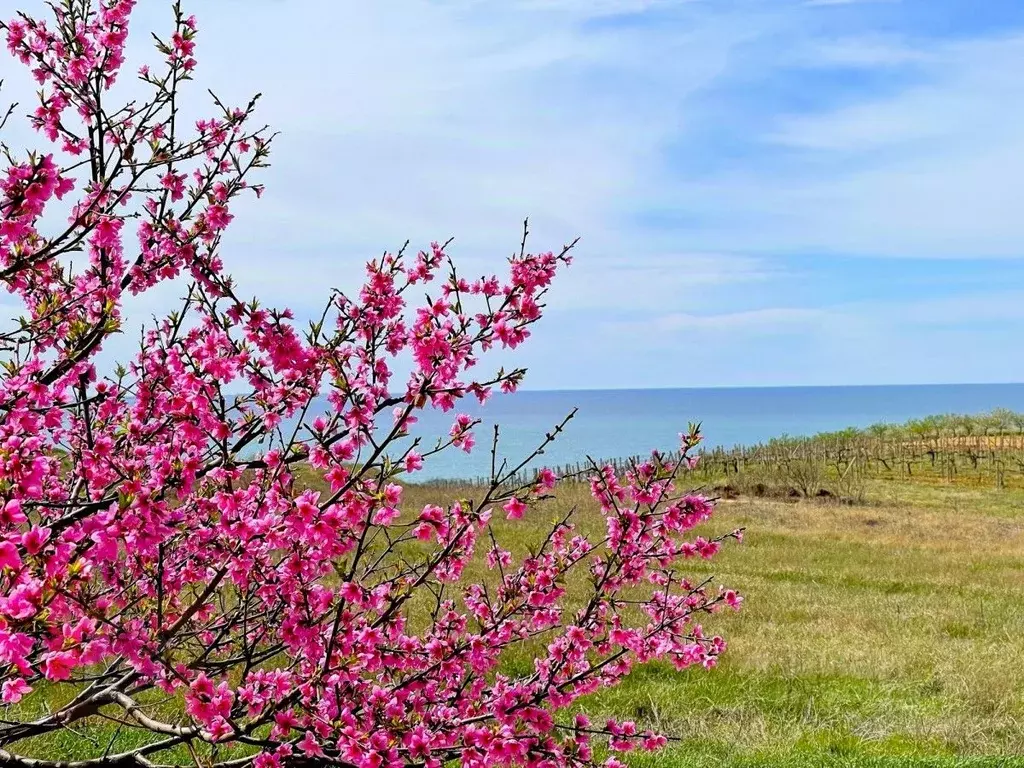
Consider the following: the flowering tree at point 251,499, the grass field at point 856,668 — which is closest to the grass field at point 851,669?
the grass field at point 856,668

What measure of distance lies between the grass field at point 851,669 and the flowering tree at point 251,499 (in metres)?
2.68

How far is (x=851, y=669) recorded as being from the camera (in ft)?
27.9

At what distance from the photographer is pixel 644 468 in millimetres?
3689

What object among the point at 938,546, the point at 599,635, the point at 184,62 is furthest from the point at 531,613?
the point at 938,546

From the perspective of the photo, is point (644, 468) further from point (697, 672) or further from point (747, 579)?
point (747, 579)

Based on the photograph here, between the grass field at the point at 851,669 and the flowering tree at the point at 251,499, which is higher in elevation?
the flowering tree at the point at 251,499

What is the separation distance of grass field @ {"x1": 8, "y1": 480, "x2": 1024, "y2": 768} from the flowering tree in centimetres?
268

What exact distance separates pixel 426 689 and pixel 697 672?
19.1 ft

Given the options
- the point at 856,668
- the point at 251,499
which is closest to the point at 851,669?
the point at 856,668

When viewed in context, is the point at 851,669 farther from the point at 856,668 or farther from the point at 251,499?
the point at 251,499

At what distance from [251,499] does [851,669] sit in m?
7.56

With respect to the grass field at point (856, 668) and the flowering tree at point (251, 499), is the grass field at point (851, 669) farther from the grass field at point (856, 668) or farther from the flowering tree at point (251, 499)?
the flowering tree at point (251, 499)

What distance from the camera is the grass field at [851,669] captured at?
6215mm

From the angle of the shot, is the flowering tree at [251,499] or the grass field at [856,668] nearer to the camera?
the flowering tree at [251,499]
